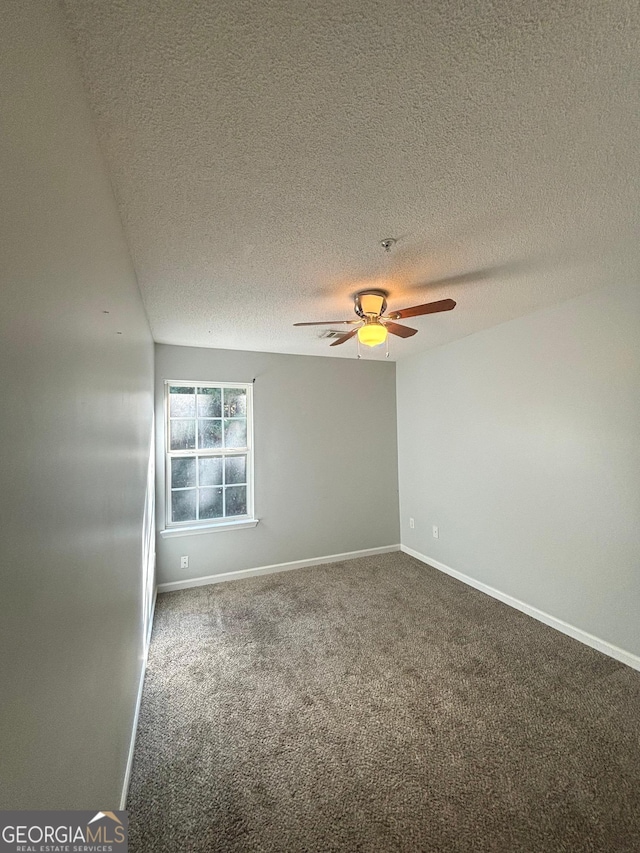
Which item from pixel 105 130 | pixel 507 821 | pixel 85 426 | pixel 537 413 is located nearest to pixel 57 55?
pixel 105 130

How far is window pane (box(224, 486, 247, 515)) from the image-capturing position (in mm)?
3998

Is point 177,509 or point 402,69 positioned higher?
point 402,69

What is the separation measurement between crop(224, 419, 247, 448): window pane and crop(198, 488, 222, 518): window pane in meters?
0.53

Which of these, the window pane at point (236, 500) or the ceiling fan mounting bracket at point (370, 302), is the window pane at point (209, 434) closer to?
the window pane at point (236, 500)

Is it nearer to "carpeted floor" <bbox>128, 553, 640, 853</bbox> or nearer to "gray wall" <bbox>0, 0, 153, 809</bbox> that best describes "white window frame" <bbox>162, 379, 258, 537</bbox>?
"carpeted floor" <bbox>128, 553, 640, 853</bbox>

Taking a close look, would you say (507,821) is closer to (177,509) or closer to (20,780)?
(20,780)

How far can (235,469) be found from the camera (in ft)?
13.2

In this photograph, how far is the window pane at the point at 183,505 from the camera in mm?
3768

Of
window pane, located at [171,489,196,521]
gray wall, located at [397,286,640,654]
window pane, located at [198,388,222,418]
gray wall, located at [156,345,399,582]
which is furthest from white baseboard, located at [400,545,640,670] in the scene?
window pane, located at [198,388,222,418]

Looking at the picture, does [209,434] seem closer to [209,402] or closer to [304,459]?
[209,402]

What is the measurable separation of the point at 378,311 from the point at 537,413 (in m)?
1.64

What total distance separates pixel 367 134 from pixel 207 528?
3.53 metres

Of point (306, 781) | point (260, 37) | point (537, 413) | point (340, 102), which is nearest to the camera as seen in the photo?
point (260, 37)

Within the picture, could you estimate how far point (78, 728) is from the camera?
2.78 feet
